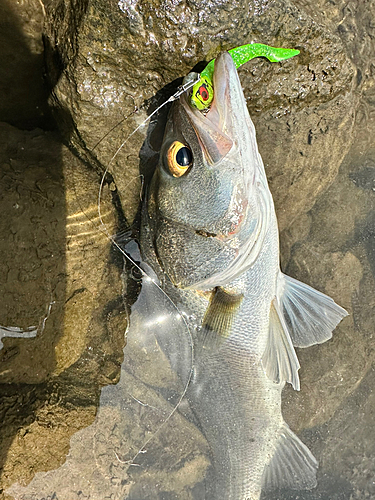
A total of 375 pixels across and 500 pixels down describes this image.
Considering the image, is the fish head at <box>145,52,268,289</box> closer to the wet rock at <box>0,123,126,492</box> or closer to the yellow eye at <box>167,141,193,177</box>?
the yellow eye at <box>167,141,193,177</box>

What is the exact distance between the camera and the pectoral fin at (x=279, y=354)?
9.47ft

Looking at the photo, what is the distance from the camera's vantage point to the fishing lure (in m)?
2.23

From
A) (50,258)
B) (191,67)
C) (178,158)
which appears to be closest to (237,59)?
(191,67)

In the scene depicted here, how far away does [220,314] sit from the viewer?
2773mm

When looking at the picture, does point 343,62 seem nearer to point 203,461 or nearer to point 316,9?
point 316,9

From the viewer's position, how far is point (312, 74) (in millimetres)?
2867

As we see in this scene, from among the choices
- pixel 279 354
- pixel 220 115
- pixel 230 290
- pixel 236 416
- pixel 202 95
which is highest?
pixel 202 95

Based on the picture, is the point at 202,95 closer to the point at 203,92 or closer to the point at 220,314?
the point at 203,92

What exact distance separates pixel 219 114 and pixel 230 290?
1230mm

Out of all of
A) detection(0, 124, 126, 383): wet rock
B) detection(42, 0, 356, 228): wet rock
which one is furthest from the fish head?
detection(0, 124, 126, 383): wet rock

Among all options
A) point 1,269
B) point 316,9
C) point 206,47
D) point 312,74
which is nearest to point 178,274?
point 1,269

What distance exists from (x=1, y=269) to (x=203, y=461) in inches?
92.6

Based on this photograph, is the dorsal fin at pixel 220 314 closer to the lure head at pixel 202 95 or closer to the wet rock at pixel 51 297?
the wet rock at pixel 51 297

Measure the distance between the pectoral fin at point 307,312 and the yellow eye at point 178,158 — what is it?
50.3 inches
